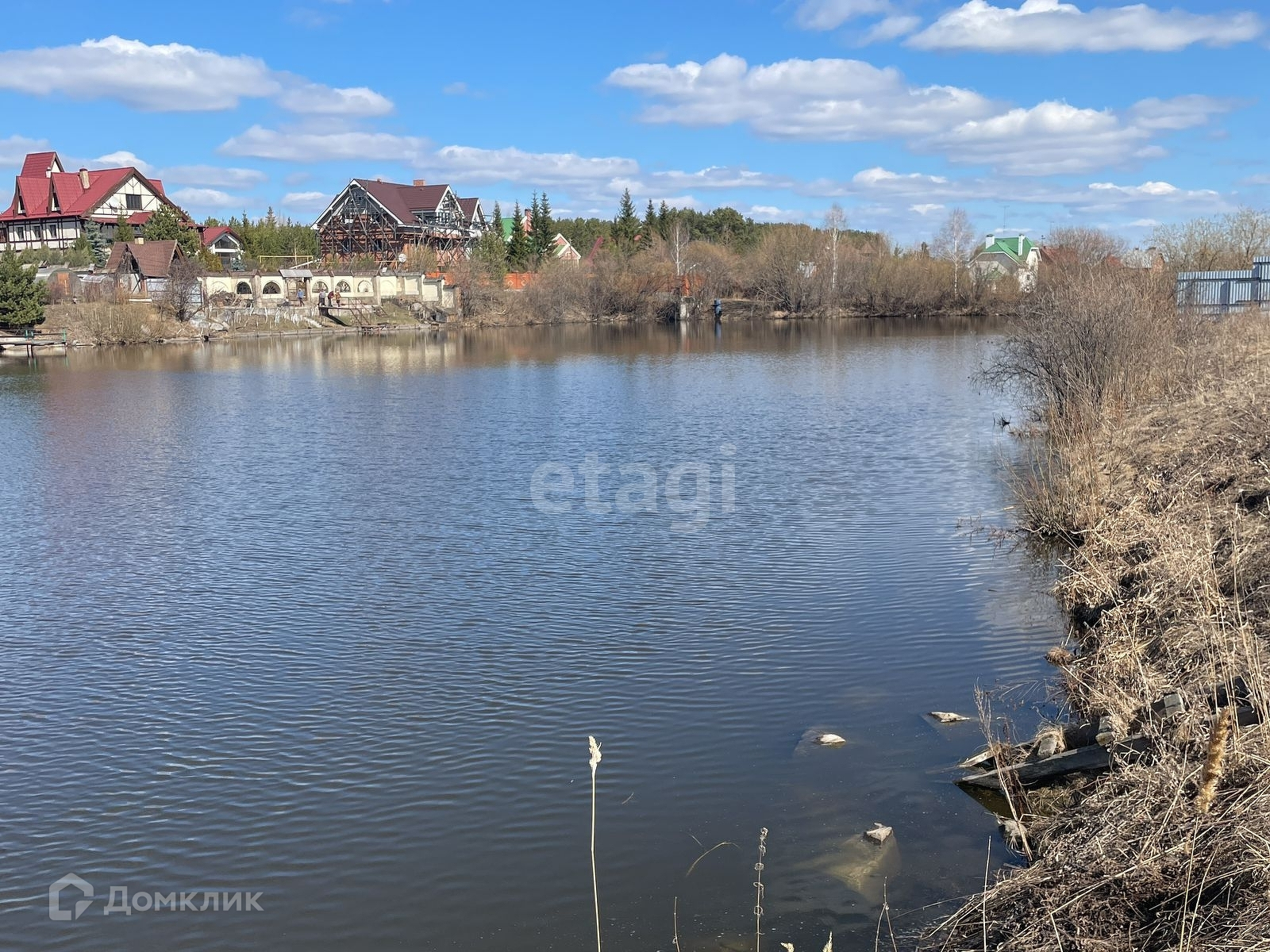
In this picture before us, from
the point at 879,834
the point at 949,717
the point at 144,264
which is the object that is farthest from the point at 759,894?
the point at 144,264

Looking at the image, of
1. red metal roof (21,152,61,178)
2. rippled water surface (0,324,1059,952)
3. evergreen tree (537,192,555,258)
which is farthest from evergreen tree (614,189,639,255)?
rippled water surface (0,324,1059,952)

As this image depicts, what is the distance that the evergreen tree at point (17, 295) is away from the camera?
202 ft

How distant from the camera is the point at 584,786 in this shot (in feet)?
32.6

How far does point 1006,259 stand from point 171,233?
82.3m

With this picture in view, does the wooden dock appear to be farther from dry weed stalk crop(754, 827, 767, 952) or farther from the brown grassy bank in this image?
dry weed stalk crop(754, 827, 767, 952)

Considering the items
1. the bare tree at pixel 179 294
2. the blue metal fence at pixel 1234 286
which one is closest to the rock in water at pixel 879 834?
the blue metal fence at pixel 1234 286

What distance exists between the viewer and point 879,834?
28.2 ft

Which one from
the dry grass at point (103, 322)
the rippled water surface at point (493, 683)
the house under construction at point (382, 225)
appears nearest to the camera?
the rippled water surface at point (493, 683)

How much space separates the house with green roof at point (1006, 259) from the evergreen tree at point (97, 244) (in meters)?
66.8

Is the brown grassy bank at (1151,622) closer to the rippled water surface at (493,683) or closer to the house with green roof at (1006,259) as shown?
the rippled water surface at (493,683)

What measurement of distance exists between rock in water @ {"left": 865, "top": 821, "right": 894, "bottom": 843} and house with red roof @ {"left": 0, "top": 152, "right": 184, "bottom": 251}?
94145mm

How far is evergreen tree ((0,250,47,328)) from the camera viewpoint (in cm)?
6172

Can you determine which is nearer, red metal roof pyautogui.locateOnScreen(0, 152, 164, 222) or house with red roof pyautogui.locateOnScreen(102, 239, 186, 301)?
house with red roof pyautogui.locateOnScreen(102, 239, 186, 301)

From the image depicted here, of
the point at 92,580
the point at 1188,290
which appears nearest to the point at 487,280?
the point at 1188,290
